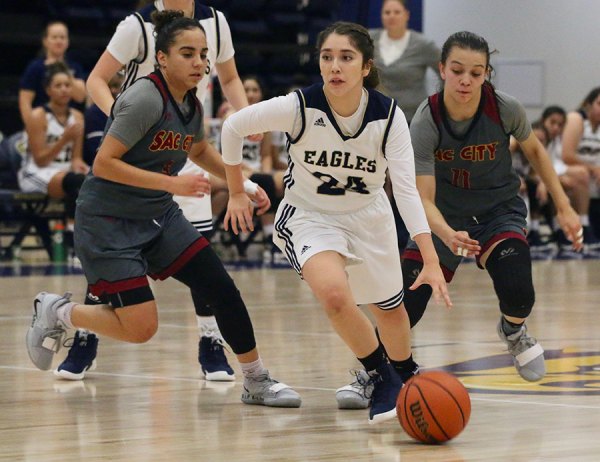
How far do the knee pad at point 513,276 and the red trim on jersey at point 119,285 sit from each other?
1424mm

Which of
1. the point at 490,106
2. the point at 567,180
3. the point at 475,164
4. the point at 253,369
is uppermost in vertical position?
the point at 490,106

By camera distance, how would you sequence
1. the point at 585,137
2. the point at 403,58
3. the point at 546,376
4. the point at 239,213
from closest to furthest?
the point at 239,213 → the point at 546,376 → the point at 403,58 → the point at 585,137

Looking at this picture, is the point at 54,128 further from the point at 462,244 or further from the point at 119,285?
the point at 462,244

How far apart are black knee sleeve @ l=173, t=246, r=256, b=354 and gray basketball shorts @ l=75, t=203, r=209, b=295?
0.16ft

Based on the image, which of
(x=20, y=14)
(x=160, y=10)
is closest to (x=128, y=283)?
(x=160, y=10)

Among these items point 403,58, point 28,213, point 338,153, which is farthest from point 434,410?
point 28,213

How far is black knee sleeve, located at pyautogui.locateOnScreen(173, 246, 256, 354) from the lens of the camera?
5074mm

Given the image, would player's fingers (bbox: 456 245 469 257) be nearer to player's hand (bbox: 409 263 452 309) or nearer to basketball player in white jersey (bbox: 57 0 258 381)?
player's hand (bbox: 409 263 452 309)

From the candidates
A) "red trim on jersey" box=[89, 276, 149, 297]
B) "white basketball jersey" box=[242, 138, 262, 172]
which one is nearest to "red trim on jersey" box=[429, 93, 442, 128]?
"red trim on jersey" box=[89, 276, 149, 297]

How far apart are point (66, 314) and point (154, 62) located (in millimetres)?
1164

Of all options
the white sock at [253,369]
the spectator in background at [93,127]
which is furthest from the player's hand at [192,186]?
the spectator in background at [93,127]

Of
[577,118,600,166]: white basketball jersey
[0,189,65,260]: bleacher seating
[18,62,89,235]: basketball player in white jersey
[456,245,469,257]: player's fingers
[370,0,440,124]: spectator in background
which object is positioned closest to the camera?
[456,245,469,257]: player's fingers

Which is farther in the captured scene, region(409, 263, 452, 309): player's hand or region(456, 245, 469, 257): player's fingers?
region(456, 245, 469, 257): player's fingers

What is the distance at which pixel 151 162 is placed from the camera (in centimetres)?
511
